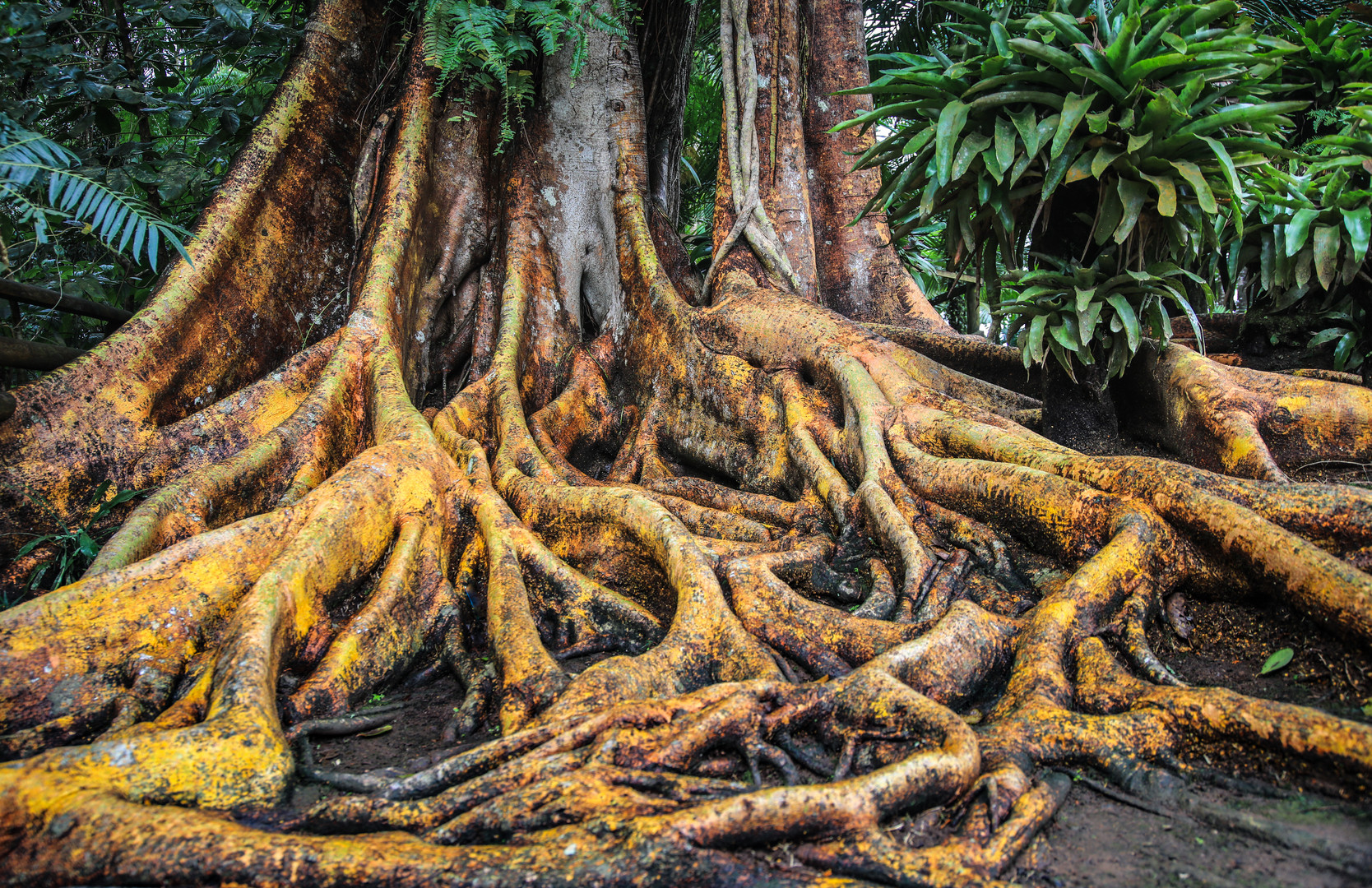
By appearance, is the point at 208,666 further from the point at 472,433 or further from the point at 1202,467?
the point at 1202,467

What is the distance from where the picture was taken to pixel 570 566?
317 centimetres

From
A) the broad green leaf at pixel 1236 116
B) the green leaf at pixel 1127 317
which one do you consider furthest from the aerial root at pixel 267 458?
the broad green leaf at pixel 1236 116

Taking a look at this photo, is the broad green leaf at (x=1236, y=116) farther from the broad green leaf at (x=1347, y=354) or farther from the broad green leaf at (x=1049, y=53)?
the broad green leaf at (x=1347, y=354)

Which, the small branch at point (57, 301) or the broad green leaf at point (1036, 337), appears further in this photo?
the small branch at point (57, 301)

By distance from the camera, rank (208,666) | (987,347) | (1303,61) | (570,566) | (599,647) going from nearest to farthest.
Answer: (208,666) → (599,647) → (570,566) → (987,347) → (1303,61)

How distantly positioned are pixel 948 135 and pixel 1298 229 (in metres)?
1.97

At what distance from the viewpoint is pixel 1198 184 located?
288cm

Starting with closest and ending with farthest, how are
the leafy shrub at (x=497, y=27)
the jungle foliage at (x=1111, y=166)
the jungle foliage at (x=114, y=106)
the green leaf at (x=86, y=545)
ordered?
the jungle foliage at (x=1111, y=166) < the green leaf at (x=86, y=545) < the leafy shrub at (x=497, y=27) < the jungle foliage at (x=114, y=106)

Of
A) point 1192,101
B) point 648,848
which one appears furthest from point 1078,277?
point 648,848

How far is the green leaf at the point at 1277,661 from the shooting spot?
87.3 inches

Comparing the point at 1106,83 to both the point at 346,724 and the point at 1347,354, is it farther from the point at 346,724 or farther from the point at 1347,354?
the point at 346,724

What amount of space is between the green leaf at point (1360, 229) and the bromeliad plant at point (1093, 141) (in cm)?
50

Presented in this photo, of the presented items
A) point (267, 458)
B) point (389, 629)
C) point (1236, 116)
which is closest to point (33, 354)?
point (267, 458)

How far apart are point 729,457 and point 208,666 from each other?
2475 millimetres
